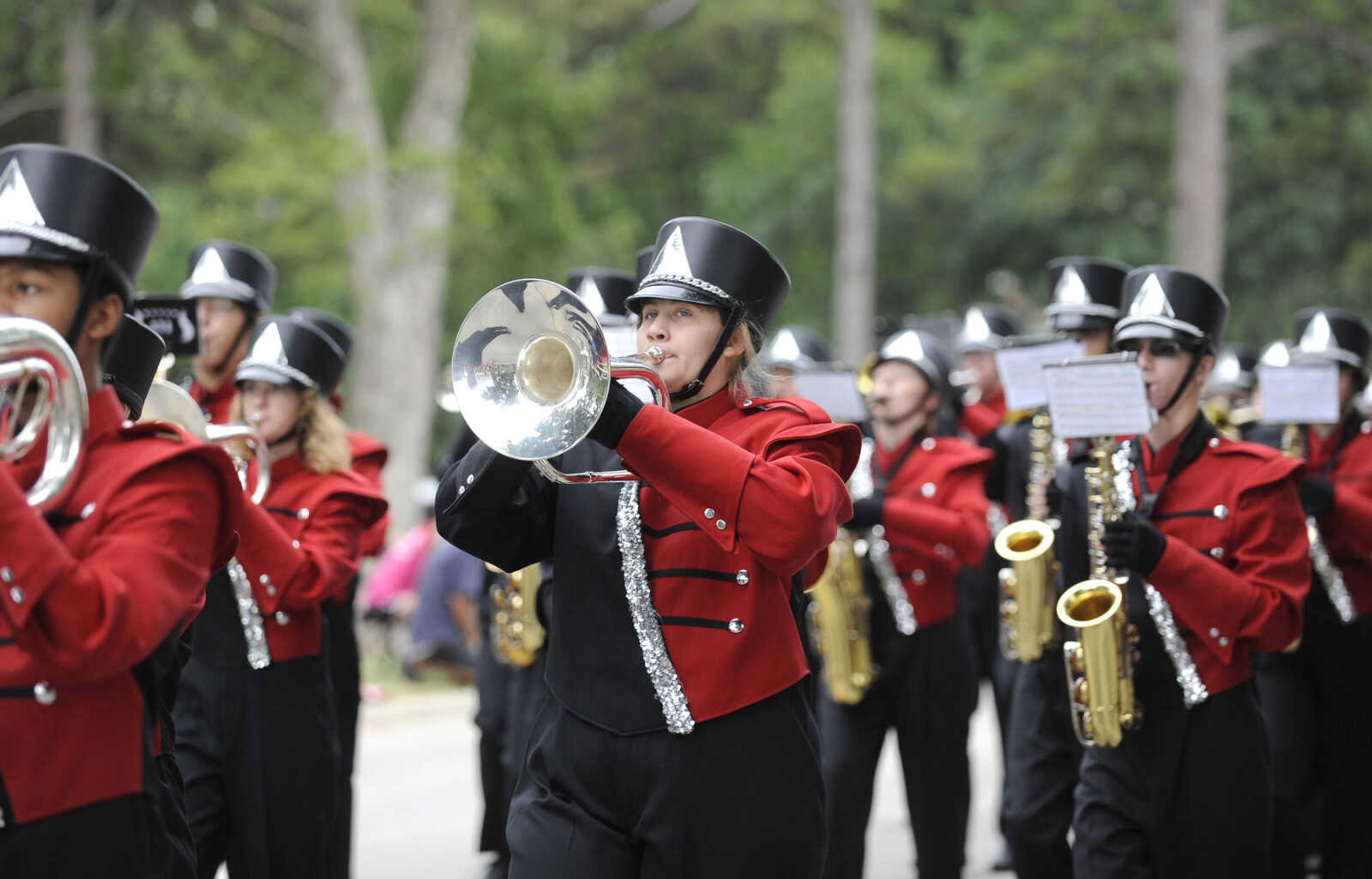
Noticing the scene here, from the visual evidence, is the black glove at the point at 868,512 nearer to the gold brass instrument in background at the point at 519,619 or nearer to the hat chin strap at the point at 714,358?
the gold brass instrument in background at the point at 519,619

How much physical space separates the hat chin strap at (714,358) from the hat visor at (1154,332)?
1.84 meters

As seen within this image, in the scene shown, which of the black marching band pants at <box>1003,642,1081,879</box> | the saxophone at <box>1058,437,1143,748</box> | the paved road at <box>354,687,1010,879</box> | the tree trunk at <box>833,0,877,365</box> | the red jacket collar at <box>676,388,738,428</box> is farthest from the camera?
the tree trunk at <box>833,0,877,365</box>

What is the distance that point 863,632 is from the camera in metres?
7.25

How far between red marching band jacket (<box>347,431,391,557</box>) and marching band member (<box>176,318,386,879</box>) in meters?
0.56

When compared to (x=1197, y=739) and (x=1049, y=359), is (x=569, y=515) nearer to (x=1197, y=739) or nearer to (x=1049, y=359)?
(x=1197, y=739)

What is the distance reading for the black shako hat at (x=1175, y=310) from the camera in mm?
5477

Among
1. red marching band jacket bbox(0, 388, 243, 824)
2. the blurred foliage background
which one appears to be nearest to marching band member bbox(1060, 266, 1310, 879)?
red marching band jacket bbox(0, 388, 243, 824)

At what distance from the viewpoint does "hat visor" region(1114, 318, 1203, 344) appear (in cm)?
546

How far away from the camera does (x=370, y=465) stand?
6.77m

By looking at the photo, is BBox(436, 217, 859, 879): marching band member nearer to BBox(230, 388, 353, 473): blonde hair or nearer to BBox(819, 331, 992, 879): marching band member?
BBox(230, 388, 353, 473): blonde hair

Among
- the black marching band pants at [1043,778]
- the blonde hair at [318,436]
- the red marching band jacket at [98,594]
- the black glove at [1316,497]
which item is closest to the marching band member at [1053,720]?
the black marching band pants at [1043,778]

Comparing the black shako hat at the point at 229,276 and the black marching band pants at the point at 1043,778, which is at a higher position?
the black shako hat at the point at 229,276

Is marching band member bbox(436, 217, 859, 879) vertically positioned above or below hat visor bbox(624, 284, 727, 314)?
below

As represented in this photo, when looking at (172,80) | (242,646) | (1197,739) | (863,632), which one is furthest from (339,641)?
(172,80)
